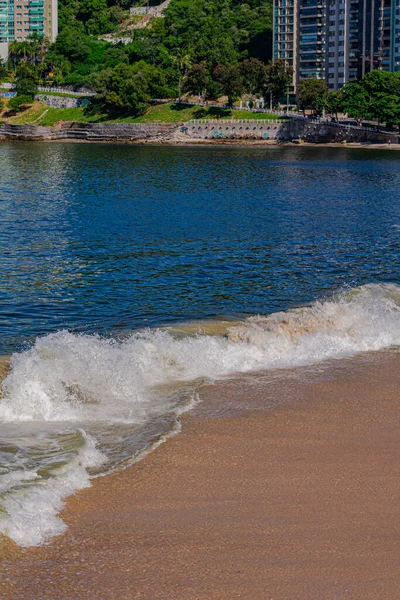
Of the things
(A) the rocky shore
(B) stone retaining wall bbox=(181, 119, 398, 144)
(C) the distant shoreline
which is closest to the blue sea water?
(C) the distant shoreline

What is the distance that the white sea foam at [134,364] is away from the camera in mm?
11859

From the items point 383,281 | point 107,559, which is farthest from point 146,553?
point 383,281

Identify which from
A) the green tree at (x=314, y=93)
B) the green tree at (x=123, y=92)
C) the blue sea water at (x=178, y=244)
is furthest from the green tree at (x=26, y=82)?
the blue sea water at (x=178, y=244)

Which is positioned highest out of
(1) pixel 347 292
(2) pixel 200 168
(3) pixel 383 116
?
(3) pixel 383 116

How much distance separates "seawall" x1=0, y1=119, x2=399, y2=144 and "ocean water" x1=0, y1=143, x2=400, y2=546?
79806 millimetres

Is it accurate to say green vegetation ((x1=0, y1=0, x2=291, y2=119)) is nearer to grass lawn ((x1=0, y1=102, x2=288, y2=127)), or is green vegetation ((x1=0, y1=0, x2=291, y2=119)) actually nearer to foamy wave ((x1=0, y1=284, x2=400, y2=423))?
grass lawn ((x1=0, y1=102, x2=288, y2=127))

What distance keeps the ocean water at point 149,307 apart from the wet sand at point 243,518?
0.62 m

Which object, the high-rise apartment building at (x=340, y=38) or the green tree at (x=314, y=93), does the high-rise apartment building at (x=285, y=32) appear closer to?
the high-rise apartment building at (x=340, y=38)

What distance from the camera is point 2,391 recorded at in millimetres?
15938

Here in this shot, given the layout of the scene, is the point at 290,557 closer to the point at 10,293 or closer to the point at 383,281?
the point at 10,293

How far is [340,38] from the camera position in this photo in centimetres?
16825

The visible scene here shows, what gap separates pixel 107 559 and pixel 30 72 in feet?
606

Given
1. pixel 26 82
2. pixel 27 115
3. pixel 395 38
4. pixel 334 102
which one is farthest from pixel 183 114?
pixel 26 82

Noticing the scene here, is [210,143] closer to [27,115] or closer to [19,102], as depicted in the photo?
[27,115]
